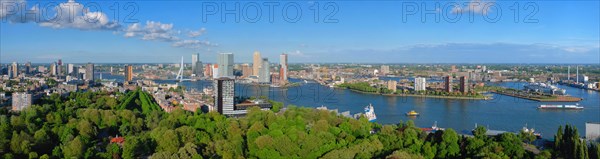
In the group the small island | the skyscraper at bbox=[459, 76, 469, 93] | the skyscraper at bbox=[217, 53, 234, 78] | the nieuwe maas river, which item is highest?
the skyscraper at bbox=[217, 53, 234, 78]

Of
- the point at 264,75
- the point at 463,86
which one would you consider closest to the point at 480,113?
the point at 463,86

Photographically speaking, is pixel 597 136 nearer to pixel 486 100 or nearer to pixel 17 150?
pixel 17 150

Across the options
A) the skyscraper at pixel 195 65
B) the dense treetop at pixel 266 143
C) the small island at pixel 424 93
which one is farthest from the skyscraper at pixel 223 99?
the skyscraper at pixel 195 65

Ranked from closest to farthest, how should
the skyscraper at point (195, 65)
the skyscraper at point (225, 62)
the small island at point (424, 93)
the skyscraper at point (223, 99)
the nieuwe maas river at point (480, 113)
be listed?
the nieuwe maas river at point (480, 113), the skyscraper at point (223, 99), the small island at point (424, 93), the skyscraper at point (225, 62), the skyscraper at point (195, 65)

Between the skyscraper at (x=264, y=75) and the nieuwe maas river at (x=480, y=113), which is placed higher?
the skyscraper at (x=264, y=75)

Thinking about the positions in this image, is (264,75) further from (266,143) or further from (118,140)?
(266,143)

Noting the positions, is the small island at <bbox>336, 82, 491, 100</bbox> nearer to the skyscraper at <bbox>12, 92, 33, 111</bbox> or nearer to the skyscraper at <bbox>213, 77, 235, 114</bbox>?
the skyscraper at <bbox>213, 77, 235, 114</bbox>

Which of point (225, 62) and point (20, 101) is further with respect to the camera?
point (225, 62)

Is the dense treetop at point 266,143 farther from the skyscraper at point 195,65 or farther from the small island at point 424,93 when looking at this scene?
the skyscraper at point 195,65

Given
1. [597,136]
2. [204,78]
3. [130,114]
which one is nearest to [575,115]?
[597,136]

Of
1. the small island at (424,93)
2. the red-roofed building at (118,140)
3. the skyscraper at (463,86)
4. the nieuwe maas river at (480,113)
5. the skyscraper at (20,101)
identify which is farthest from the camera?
the skyscraper at (463,86)

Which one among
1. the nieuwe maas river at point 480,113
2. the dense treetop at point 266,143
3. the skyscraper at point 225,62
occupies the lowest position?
the nieuwe maas river at point 480,113

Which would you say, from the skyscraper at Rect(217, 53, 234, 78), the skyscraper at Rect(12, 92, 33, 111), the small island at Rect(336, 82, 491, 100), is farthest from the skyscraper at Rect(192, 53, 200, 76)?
the skyscraper at Rect(12, 92, 33, 111)
